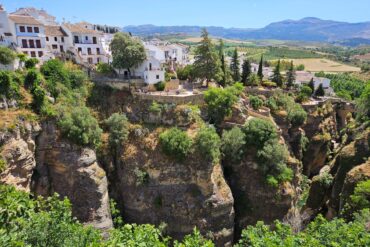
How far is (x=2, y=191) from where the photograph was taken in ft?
81.0

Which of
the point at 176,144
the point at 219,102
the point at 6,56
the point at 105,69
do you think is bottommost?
the point at 176,144

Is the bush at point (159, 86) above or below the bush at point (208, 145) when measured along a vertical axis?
above

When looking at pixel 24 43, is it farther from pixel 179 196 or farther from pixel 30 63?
pixel 179 196

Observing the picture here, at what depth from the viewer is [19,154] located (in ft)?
107

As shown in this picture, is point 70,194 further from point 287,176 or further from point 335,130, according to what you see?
point 335,130

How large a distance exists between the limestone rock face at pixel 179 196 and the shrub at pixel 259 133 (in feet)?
25.5

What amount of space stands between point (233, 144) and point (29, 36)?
123 feet

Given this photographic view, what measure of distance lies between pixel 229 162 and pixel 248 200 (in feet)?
19.8

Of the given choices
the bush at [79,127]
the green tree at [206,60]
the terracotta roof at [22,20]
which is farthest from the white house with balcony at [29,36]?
the green tree at [206,60]

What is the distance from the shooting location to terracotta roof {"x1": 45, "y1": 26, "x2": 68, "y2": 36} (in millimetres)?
52281

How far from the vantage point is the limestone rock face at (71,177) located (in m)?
36.1

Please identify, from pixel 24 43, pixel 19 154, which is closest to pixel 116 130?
pixel 19 154

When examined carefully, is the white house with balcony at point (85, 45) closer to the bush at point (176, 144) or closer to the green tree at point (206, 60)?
the green tree at point (206, 60)

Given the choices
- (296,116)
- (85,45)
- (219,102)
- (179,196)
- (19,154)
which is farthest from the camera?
(85,45)
